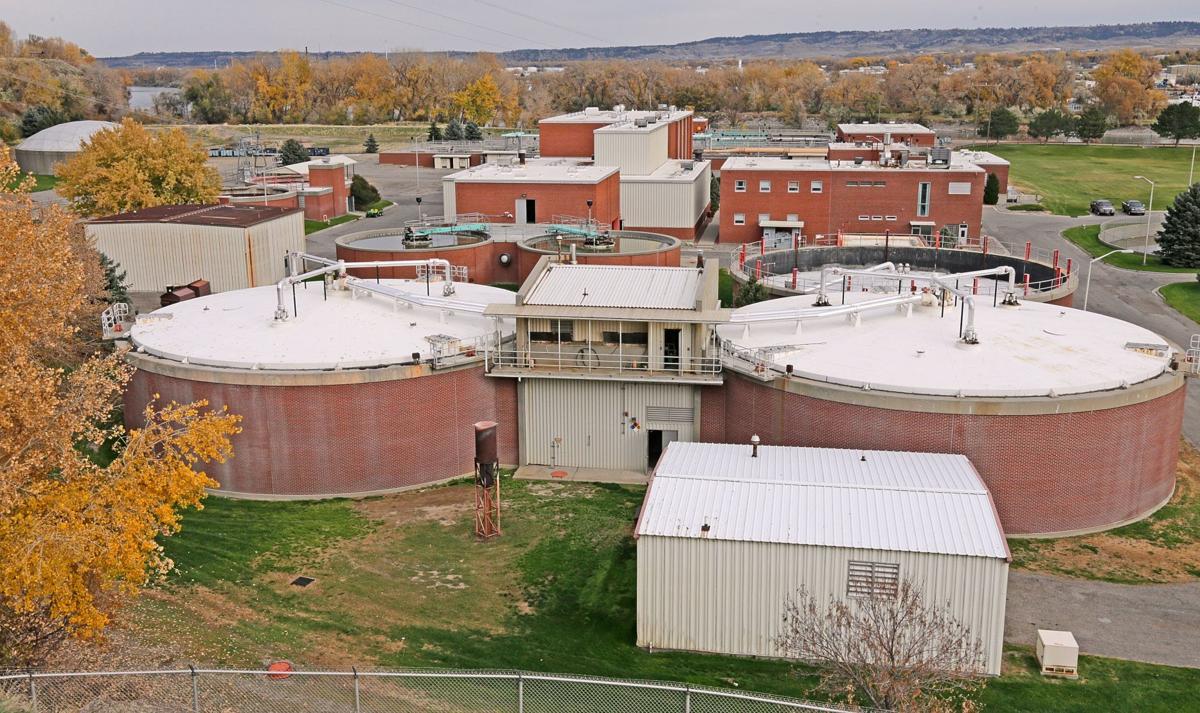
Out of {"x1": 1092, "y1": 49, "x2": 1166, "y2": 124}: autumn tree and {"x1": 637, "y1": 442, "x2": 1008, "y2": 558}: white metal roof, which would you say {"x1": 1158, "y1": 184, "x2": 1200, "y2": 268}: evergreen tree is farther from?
{"x1": 1092, "y1": 49, "x2": 1166, "y2": 124}: autumn tree

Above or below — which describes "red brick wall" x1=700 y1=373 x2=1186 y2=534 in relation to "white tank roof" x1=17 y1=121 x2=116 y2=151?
below

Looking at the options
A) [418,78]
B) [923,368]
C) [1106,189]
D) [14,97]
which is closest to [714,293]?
[923,368]

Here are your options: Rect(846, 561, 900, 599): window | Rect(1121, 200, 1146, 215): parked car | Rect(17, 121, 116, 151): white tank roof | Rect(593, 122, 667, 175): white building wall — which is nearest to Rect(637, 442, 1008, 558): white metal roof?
Rect(846, 561, 900, 599): window

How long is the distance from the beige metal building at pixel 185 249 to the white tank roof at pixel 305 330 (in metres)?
14.9

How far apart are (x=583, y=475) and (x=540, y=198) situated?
36.7 metres

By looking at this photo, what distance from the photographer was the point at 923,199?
71.4 metres

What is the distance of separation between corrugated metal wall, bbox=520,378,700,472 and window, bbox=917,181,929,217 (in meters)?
42.9

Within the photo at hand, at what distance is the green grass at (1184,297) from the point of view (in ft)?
189

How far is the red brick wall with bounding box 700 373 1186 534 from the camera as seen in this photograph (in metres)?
29.7

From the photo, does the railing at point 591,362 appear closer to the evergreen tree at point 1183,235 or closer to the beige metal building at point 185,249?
the beige metal building at point 185,249

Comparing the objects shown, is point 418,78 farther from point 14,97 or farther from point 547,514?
point 547,514

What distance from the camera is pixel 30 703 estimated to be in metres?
18.1

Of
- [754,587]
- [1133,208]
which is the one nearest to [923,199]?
[1133,208]

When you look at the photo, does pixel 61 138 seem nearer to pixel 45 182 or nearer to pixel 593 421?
pixel 45 182
